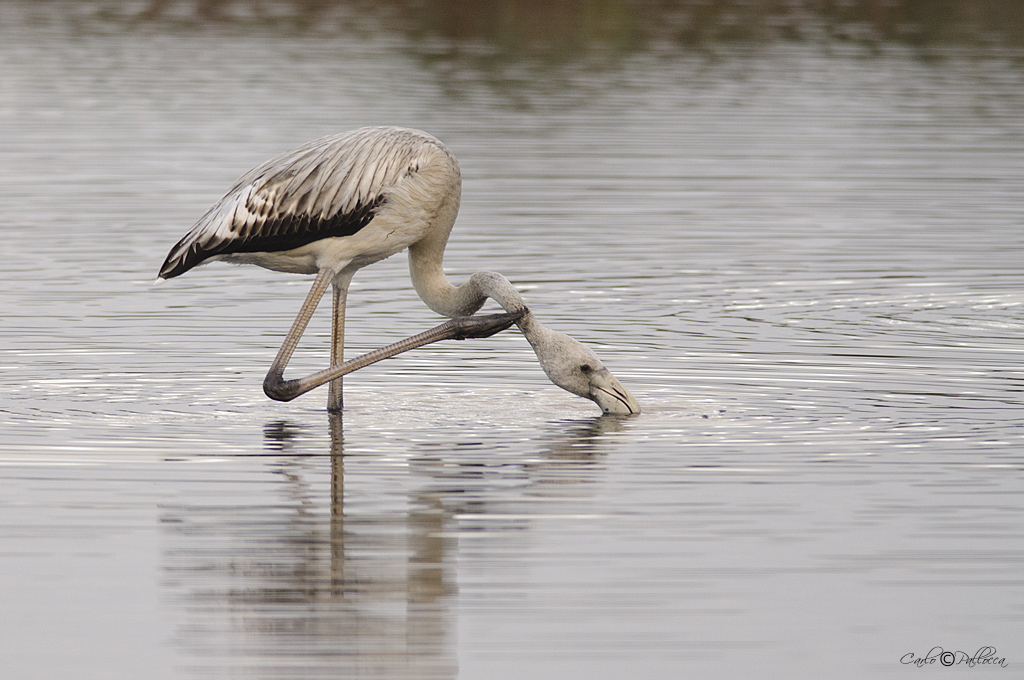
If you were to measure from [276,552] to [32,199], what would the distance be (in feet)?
44.8

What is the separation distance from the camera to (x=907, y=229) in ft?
60.5

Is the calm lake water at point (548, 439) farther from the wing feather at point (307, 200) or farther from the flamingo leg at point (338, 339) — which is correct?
the wing feather at point (307, 200)

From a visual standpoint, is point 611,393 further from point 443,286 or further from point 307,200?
point 307,200

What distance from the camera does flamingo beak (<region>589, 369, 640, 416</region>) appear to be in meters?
10.5

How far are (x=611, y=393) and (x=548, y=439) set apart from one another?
0.63m

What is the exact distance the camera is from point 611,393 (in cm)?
1049

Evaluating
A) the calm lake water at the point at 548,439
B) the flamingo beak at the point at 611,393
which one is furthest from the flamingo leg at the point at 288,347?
the flamingo beak at the point at 611,393

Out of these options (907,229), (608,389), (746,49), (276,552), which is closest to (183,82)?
(746,49)

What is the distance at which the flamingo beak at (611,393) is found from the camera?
10.5 metres

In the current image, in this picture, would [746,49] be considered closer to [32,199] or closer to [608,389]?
Answer: [32,199]

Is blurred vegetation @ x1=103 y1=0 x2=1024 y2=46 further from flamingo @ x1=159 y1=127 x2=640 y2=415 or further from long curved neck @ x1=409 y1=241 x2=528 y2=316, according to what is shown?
flamingo @ x1=159 y1=127 x2=640 y2=415

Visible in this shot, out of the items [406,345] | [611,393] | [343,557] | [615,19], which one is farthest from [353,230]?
[615,19]

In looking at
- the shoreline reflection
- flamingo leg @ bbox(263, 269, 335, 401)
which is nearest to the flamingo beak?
the shoreline reflection

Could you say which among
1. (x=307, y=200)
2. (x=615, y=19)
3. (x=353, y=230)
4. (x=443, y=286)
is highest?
(x=307, y=200)
